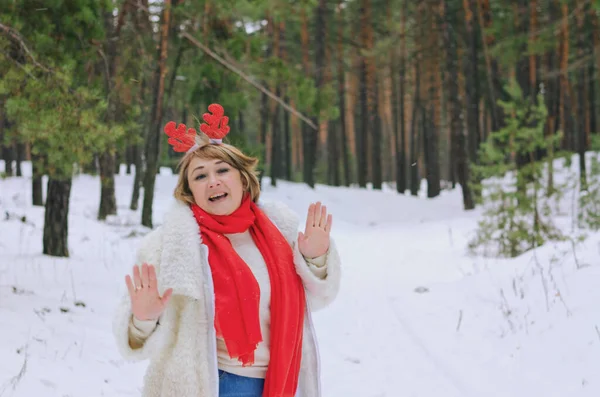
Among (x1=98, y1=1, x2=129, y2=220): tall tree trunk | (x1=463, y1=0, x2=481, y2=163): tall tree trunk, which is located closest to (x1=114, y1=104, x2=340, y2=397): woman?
(x1=98, y1=1, x2=129, y2=220): tall tree trunk

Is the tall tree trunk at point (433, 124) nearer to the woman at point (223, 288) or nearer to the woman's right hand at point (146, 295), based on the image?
the woman at point (223, 288)

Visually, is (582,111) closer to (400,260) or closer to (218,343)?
(400,260)

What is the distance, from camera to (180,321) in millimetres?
2076

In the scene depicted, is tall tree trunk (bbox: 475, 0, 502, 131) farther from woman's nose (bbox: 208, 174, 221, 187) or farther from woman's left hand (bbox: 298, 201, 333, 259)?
woman's nose (bbox: 208, 174, 221, 187)

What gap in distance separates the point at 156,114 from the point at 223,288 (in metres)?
10.2

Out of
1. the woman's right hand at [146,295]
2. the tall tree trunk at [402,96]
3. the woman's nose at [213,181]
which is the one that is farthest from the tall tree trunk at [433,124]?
the woman's right hand at [146,295]

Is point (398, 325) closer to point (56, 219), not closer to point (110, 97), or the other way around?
point (110, 97)

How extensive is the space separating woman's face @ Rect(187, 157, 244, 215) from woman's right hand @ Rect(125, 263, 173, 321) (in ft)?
1.30

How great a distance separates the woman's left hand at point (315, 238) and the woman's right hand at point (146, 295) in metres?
0.60

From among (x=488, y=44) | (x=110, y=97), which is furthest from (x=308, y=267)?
(x=488, y=44)

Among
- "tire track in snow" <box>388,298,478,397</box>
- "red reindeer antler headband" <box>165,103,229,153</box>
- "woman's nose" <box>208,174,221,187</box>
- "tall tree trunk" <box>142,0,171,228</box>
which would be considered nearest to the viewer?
"woman's nose" <box>208,174,221,187</box>

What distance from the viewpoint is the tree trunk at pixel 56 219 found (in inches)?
309

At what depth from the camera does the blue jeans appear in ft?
6.97

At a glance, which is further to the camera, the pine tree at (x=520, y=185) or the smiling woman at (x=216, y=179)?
the pine tree at (x=520, y=185)
